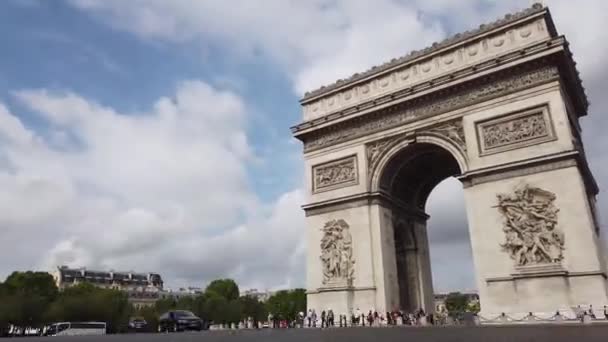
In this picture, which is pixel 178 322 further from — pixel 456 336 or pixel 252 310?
pixel 252 310

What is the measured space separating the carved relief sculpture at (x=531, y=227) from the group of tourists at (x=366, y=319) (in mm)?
4808

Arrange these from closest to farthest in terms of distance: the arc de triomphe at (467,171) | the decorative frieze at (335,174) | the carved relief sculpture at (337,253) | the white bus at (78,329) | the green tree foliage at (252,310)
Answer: the arc de triomphe at (467,171) → the carved relief sculpture at (337,253) → the decorative frieze at (335,174) → the white bus at (78,329) → the green tree foliage at (252,310)

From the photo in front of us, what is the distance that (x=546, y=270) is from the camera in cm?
1552

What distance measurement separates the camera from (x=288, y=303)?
243 feet

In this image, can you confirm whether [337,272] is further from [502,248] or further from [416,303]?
[502,248]

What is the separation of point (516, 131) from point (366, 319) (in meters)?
8.94

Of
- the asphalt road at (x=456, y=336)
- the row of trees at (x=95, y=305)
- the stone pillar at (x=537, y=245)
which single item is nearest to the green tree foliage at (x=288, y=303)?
the row of trees at (x=95, y=305)

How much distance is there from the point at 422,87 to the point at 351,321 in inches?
384

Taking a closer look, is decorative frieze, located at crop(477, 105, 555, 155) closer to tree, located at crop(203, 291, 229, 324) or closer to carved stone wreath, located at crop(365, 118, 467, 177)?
carved stone wreath, located at crop(365, 118, 467, 177)

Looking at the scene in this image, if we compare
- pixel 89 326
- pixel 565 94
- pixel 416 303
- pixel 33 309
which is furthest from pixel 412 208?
pixel 33 309

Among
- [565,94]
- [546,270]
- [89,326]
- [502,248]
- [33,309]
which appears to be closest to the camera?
[546,270]

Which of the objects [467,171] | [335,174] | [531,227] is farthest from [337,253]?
[531,227]

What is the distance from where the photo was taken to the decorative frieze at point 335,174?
70.4ft

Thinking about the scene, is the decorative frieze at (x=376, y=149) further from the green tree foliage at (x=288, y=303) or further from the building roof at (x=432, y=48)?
the green tree foliage at (x=288, y=303)
